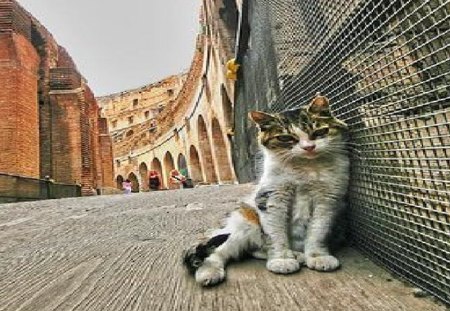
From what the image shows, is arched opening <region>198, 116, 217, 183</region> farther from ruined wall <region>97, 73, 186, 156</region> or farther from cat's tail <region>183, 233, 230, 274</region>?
cat's tail <region>183, 233, 230, 274</region>

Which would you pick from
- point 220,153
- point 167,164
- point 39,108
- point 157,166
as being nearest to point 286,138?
point 39,108

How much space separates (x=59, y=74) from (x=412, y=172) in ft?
56.5

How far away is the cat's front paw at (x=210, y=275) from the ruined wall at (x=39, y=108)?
43.6 ft

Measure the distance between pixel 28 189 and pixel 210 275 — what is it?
1240 cm

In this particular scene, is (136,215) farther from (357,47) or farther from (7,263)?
(357,47)

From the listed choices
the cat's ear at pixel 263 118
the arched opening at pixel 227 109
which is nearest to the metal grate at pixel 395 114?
the cat's ear at pixel 263 118

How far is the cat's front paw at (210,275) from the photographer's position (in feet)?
6.00

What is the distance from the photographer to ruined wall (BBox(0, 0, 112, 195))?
14.0 metres

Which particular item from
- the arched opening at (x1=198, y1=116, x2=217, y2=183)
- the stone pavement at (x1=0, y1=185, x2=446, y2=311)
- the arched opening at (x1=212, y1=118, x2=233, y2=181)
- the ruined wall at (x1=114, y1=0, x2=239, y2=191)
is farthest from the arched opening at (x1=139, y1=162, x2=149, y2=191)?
the stone pavement at (x1=0, y1=185, x2=446, y2=311)

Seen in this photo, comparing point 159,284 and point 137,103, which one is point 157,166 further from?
point 159,284

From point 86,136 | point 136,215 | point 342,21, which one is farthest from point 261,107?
point 86,136

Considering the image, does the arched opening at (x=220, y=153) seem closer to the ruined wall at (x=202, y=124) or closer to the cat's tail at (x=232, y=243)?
the ruined wall at (x=202, y=124)

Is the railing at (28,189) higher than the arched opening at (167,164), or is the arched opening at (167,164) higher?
the arched opening at (167,164)

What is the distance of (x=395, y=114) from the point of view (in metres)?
1.80
